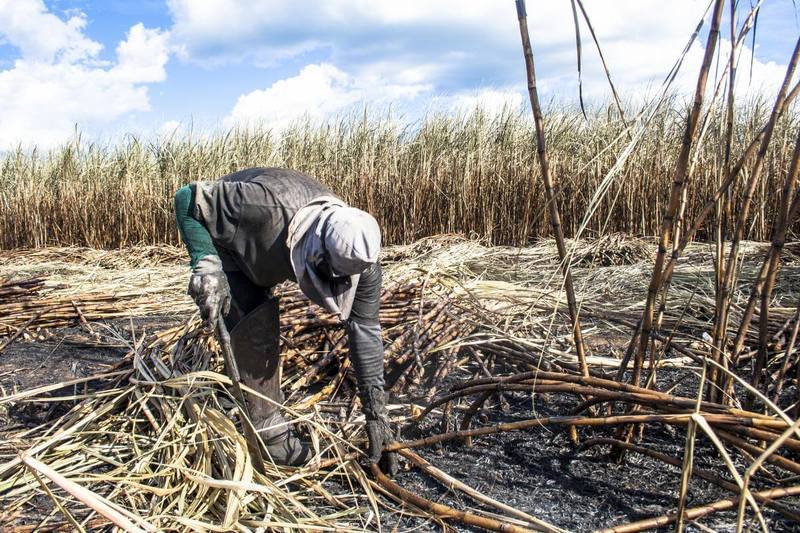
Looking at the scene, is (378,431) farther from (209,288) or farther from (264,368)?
(209,288)

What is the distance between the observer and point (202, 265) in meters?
1.89

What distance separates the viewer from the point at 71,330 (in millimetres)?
4129

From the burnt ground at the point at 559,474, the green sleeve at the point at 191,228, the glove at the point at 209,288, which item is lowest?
the burnt ground at the point at 559,474

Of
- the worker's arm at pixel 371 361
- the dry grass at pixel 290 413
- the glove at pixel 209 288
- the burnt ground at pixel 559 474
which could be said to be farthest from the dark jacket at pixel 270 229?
the burnt ground at pixel 559 474

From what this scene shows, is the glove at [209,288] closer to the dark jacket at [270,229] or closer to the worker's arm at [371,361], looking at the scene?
the dark jacket at [270,229]

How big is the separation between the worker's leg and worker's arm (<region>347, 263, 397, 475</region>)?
31 centimetres

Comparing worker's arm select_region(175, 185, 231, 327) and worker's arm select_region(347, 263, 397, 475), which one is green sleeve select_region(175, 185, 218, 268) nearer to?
worker's arm select_region(175, 185, 231, 327)

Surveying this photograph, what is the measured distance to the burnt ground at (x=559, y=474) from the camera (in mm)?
1820

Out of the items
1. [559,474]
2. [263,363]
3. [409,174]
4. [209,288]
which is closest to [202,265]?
[209,288]

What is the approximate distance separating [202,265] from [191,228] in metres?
0.13

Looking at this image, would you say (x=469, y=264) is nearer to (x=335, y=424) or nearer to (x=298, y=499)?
(x=335, y=424)

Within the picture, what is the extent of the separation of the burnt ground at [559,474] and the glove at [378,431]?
0.07 metres

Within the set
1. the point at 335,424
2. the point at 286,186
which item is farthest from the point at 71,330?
the point at 286,186

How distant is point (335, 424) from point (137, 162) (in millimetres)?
7818
